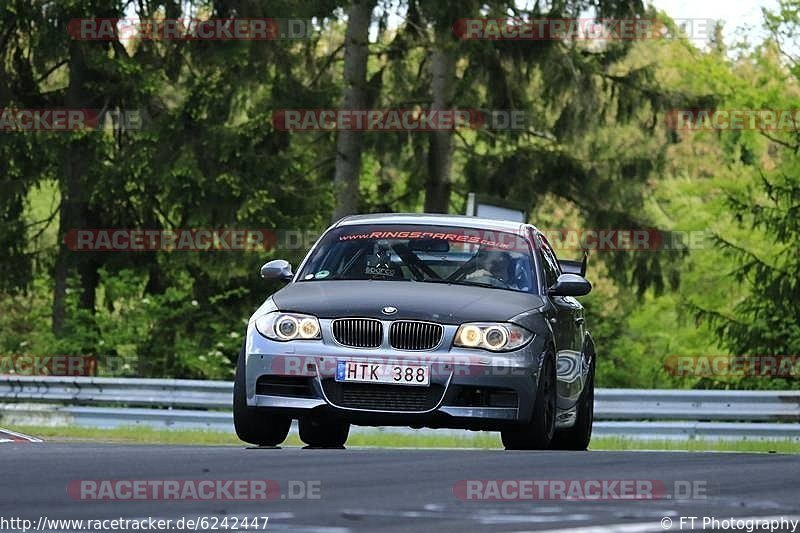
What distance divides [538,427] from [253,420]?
6.12 ft

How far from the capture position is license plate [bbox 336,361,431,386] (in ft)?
36.4

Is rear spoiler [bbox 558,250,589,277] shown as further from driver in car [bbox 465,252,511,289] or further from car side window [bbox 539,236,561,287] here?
driver in car [bbox 465,252,511,289]

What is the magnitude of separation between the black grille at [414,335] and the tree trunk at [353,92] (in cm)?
1975

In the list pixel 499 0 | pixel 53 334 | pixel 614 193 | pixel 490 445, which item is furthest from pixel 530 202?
pixel 490 445

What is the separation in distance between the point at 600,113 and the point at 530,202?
218 cm

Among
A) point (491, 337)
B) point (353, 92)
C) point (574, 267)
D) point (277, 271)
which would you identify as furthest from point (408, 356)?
point (353, 92)

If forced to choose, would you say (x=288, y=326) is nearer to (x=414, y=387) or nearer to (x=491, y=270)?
(x=414, y=387)

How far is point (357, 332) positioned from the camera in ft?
36.9

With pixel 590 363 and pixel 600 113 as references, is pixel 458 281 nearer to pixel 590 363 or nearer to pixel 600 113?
pixel 590 363

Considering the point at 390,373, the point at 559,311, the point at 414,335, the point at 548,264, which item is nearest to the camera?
the point at 390,373

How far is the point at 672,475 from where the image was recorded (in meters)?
8.59

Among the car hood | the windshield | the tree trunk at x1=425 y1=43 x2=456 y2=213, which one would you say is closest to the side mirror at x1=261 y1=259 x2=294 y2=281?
the windshield

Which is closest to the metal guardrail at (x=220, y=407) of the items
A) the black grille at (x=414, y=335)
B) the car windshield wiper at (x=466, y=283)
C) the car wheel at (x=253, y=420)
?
the car windshield wiper at (x=466, y=283)

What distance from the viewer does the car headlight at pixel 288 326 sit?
11305 mm
